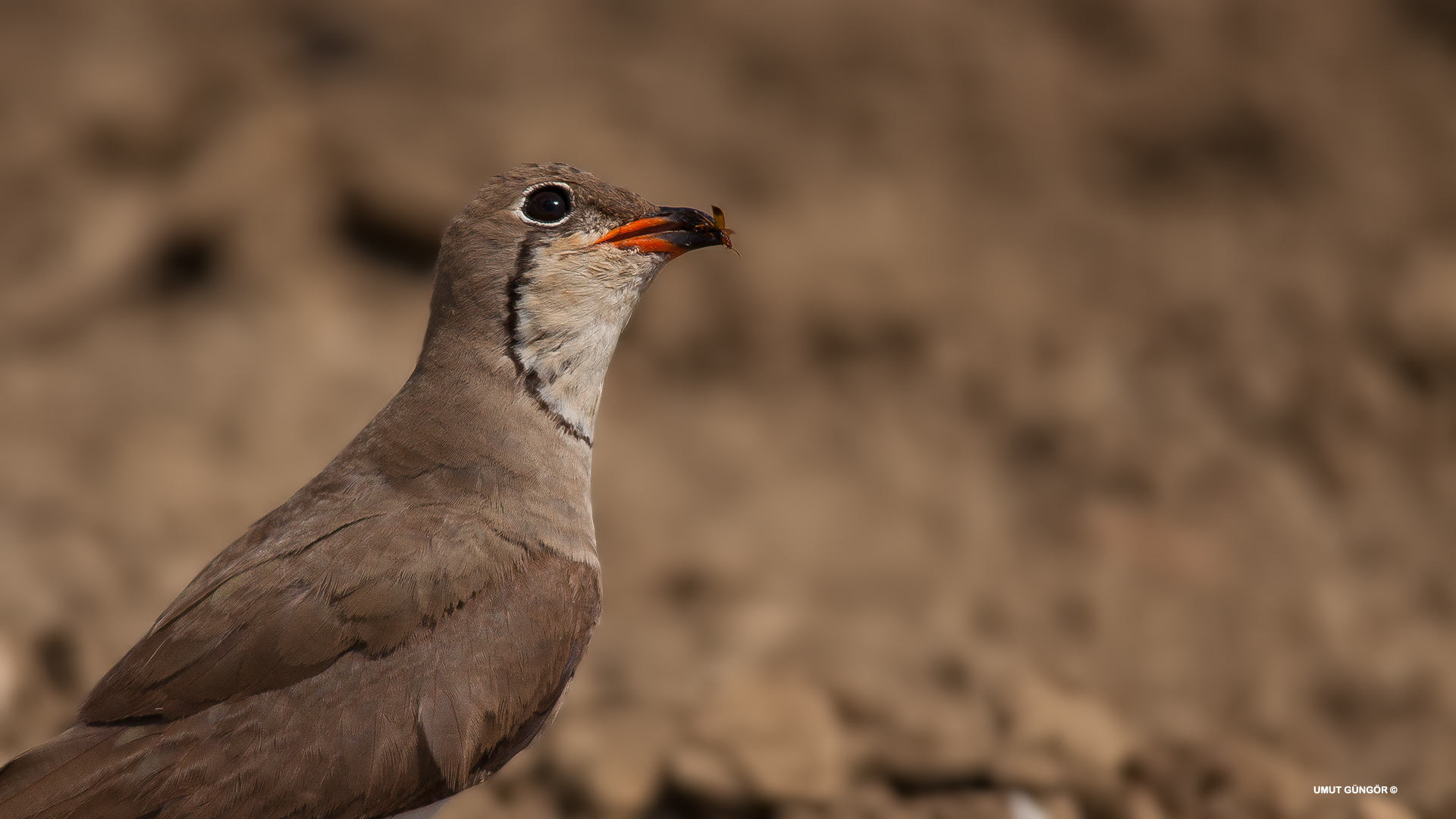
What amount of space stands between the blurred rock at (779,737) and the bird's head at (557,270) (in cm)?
176

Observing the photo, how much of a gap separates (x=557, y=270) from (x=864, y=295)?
3765 mm

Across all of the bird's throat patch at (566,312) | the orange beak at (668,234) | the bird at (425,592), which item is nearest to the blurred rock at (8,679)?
the bird at (425,592)

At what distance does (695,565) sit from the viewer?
681 centimetres

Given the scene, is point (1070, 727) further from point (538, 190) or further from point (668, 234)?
point (538, 190)

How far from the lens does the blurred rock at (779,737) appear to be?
4941 mm

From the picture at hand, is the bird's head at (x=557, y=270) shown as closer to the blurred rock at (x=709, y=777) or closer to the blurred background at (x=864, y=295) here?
the blurred rock at (x=709, y=777)

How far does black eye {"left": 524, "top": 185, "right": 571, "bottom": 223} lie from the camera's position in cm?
379

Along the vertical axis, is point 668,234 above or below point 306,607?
above

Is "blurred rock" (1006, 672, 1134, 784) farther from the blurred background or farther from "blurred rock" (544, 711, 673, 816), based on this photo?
"blurred rock" (544, 711, 673, 816)

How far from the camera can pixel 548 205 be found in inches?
149

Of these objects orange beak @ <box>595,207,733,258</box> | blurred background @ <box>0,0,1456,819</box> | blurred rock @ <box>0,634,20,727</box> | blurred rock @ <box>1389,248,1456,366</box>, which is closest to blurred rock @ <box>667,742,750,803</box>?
blurred background @ <box>0,0,1456,819</box>

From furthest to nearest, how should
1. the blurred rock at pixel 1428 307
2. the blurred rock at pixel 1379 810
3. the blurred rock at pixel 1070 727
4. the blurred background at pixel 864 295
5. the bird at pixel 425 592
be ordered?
the blurred rock at pixel 1428 307 < the blurred background at pixel 864 295 < the blurred rock at pixel 1070 727 < the blurred rock at pixel 1379 810 < the bird at pixel 425 592

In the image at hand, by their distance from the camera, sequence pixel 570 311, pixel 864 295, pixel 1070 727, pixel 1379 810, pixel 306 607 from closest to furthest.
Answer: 1. pixel 306 607
2. pixel 570 311
3. pixel 1379 810
4. pixel 1070 727
5. pixel 864 295

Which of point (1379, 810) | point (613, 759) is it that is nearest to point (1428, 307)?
point (1379, 810)
